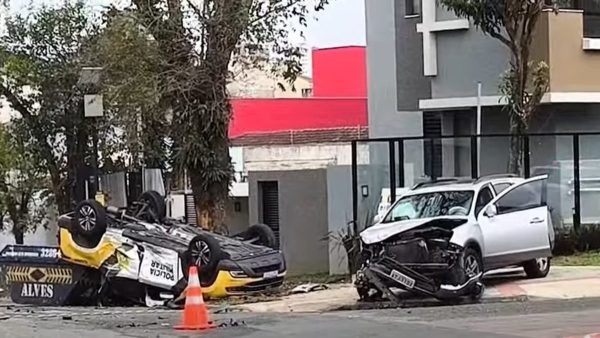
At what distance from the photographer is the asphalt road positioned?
13625 millimetres

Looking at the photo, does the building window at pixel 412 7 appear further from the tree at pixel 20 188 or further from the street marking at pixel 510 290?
the street marking at pixel 510 290

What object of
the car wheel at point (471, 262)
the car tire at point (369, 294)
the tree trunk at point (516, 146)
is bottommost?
the car tire at point (369, 294)

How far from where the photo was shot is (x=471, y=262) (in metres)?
17.5

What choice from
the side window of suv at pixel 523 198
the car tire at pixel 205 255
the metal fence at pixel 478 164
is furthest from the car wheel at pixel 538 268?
the car tire at pixel 205 255

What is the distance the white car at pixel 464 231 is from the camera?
56.4 ft

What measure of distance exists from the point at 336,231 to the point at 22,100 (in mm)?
10146

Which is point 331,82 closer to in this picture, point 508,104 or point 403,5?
point 403,5

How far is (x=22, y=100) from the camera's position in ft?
98.8

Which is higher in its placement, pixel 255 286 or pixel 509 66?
pixel 509 66

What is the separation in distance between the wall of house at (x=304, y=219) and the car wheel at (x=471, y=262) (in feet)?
32.6

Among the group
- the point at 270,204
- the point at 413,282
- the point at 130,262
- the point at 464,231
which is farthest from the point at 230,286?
the point at 270,204

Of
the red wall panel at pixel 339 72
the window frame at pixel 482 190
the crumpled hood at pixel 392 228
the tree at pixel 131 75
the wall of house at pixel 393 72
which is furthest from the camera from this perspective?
the red wall panel at pixel 339 72

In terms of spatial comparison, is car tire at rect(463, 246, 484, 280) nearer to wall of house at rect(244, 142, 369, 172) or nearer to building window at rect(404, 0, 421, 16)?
building window at rect(404, 0, 421, 16)

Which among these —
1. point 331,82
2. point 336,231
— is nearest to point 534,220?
point 336,231
